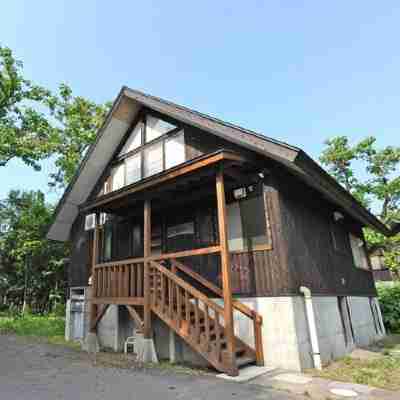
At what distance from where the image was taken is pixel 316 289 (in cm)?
→ 632

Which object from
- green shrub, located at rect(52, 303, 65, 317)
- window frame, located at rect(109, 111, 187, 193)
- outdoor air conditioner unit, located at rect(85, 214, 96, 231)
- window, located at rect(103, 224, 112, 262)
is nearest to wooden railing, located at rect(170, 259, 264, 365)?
window frame, located at rect(109, 111, 187, 193)

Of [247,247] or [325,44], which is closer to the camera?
[247,247]

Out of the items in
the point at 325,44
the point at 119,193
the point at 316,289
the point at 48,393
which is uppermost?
the point at 325,44

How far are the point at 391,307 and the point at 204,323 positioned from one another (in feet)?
32.8

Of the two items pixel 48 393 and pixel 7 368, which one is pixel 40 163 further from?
pixel 48 393

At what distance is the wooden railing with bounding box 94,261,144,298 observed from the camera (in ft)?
22.5

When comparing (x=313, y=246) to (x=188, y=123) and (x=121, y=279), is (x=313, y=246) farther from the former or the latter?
(x=121, y=279)

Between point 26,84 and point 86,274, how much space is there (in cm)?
1146

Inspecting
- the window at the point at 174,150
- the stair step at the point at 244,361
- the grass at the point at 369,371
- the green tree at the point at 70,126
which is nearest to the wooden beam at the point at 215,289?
the stair step at the point at 244,361

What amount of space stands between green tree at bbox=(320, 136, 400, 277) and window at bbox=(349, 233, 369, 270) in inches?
346

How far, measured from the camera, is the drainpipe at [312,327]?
5316mm

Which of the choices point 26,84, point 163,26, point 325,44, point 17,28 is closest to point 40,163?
point 26,84

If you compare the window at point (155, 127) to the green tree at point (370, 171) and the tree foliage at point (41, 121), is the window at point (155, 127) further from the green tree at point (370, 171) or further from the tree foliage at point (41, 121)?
the green tree at point (370, 171)

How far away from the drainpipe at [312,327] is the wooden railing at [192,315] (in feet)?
5.31
